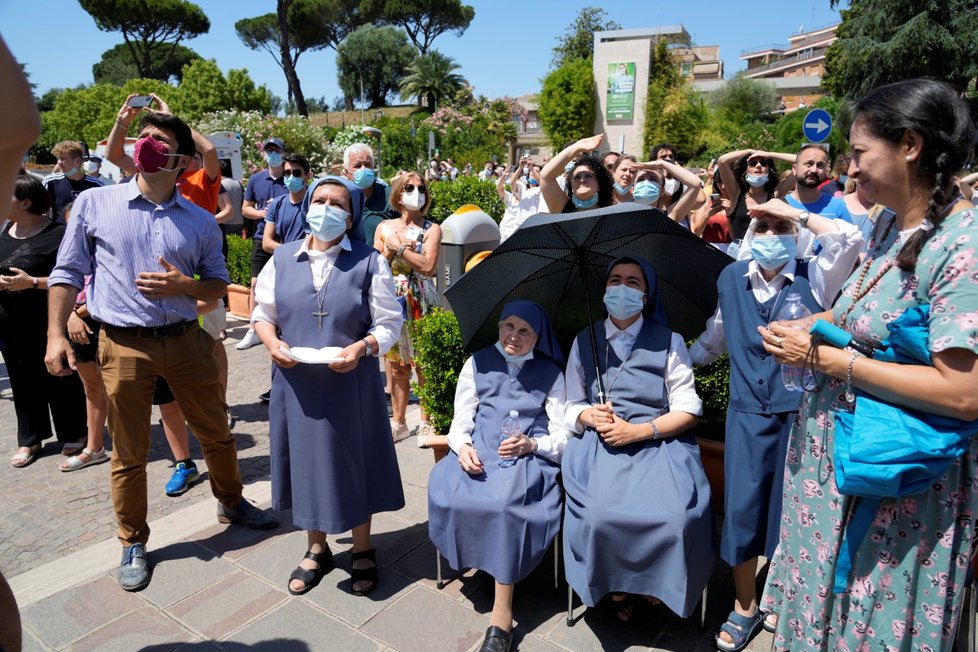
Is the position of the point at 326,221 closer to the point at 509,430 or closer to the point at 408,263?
the point at 509,430

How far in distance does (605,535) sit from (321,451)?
1.47 meters

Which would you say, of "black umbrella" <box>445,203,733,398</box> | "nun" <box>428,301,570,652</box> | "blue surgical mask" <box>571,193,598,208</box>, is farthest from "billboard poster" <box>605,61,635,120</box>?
"nun" <box>428,301,570,652</box>

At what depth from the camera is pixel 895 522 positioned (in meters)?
2.04

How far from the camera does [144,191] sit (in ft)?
11.9

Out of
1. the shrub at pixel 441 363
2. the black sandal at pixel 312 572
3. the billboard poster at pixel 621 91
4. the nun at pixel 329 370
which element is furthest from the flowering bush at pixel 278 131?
the billboard poster at pixel 621 91

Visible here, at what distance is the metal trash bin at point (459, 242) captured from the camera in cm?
562

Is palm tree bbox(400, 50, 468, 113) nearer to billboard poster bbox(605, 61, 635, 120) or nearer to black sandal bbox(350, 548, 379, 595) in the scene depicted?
billboard poster bbox(605, 61, 635, 120)

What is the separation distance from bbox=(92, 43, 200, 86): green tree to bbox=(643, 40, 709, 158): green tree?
39.5 metres

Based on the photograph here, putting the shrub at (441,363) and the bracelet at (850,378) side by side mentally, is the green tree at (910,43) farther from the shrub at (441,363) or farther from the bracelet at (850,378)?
the bracelet at (850,378)

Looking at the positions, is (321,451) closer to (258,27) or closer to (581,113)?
(581,113)

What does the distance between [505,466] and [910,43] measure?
41305 mm

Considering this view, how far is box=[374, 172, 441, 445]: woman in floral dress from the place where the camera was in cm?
558

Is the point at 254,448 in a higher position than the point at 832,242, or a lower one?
lower

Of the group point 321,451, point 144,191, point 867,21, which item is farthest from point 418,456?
point 867,21
